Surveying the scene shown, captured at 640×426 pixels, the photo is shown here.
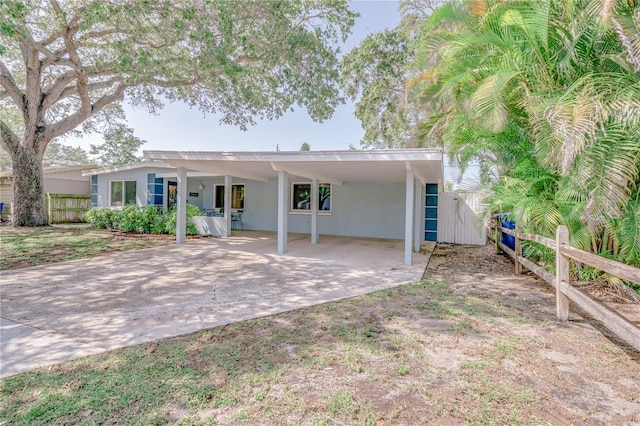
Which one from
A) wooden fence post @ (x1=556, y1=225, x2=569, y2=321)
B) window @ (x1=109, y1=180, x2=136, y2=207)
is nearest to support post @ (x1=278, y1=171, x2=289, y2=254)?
wooden fence post @ (x1=556, y1=225, x2=569, y2=321)

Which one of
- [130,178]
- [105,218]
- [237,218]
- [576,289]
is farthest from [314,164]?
[130,178]

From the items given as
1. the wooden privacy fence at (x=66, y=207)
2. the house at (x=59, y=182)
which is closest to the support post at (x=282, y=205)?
the wooden privacy fence at (x=66, y=207)

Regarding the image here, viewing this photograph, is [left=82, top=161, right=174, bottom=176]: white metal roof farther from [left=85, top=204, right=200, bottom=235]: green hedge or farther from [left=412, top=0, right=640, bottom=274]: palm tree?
[left=412, top=0, right=640, bottom=274]: palm tree

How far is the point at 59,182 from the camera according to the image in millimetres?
17625

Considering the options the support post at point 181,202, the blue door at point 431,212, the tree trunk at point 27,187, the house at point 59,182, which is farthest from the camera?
the house at point 59,182

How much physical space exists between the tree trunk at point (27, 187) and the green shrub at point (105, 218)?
1838 mm

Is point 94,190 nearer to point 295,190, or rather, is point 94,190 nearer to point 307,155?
point 295,190

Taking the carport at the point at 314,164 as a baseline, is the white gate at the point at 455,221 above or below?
below

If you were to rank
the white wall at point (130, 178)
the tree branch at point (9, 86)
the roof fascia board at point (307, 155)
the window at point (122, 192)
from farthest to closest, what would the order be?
the window at point (122, 192) < the white wall at point (130, 178) < the tree branch at point (9, 86) < the roof fascia board at point (307, 155)

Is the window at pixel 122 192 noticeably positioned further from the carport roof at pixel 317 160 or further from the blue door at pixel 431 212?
the blue door at pixel 431 212

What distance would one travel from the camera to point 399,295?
15.5 ft

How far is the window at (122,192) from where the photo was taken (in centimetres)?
1394

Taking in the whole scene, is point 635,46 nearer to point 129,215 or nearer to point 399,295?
point 399,295

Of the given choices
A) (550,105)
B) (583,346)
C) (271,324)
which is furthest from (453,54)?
(271,324)
